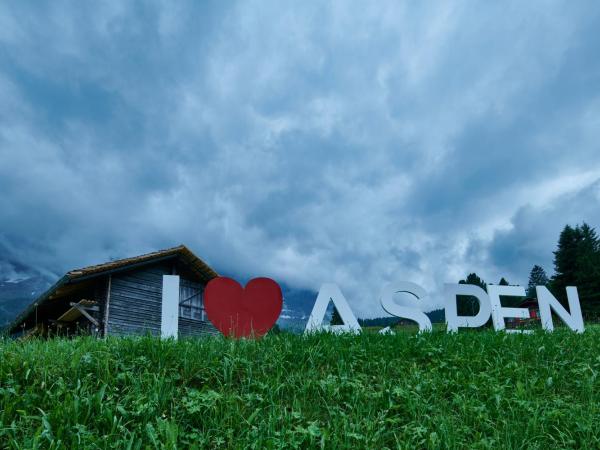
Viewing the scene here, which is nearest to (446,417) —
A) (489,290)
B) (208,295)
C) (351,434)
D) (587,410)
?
(351,434)

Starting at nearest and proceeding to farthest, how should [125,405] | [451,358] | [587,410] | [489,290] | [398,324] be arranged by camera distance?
[125,405]
[587,410]
[451,358]
[398,324]
[489,290]

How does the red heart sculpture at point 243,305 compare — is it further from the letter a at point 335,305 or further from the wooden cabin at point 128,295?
the wooden cabin at point 128,295

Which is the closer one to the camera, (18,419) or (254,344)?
(18,419)

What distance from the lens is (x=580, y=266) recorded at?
153ft

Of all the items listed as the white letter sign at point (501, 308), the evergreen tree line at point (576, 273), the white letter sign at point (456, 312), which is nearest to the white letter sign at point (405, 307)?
the white letter sign at point (456, 312)

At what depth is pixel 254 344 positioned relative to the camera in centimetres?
691

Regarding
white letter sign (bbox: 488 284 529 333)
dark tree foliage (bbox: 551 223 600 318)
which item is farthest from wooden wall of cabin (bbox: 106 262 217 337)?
dark tree foliage (bbox: 551 223 600 318)

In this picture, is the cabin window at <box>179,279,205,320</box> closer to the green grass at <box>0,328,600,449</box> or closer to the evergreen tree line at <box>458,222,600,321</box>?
the green grass at <box>0,328,600,449</box>

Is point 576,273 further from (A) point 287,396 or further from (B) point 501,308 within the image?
(A) point 287,396

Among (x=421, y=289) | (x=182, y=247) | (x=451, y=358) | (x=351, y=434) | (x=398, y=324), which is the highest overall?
(x=182, y=247)

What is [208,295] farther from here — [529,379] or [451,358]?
[529,379]

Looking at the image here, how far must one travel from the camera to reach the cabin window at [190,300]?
2256 centimetres

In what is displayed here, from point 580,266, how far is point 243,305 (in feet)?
153

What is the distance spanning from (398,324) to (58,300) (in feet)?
59.9
